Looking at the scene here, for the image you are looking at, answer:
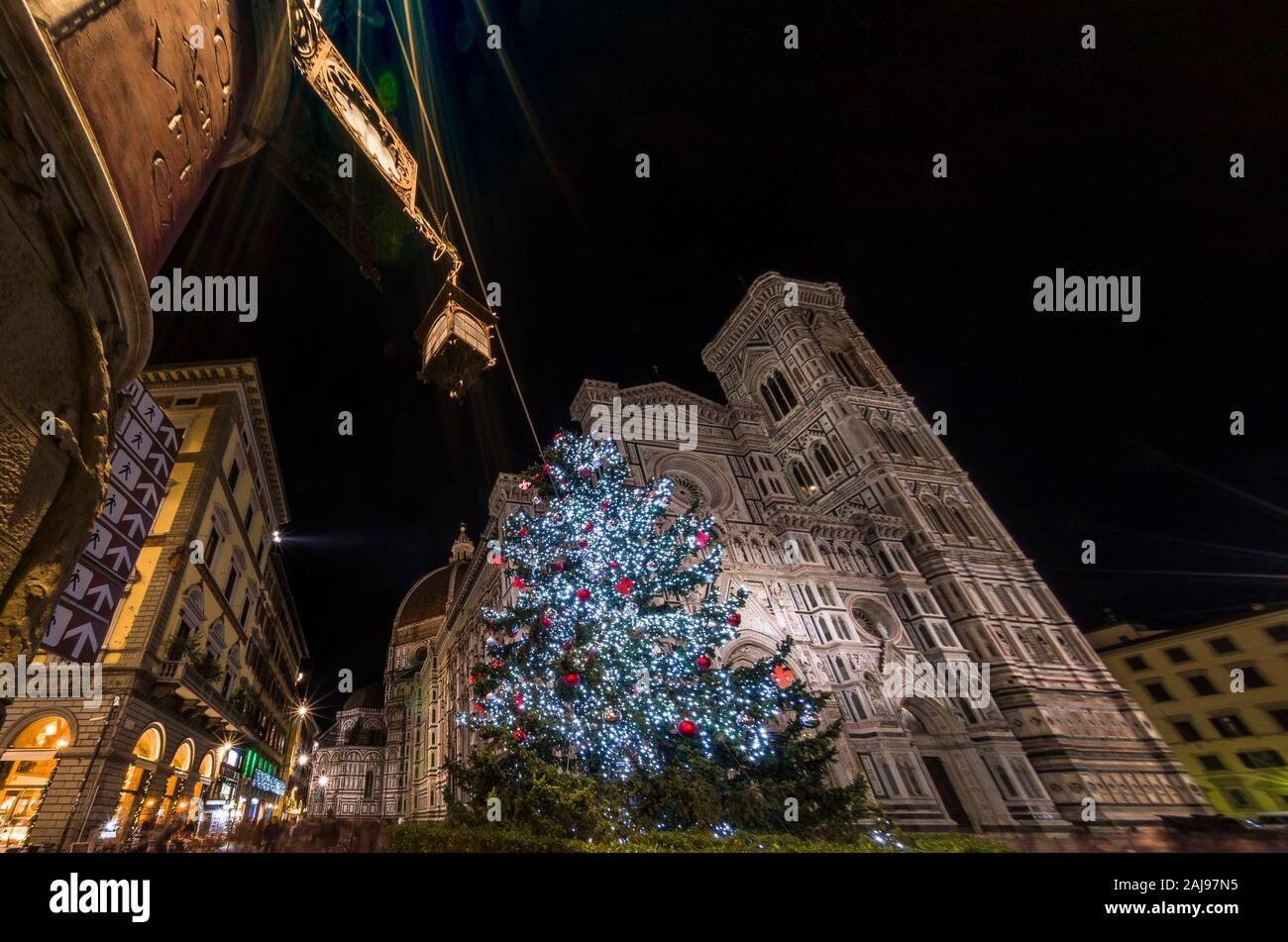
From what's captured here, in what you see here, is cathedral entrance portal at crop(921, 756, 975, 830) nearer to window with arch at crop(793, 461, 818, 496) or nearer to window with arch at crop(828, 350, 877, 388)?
window with arch at crop(793, 461, 818, 496)

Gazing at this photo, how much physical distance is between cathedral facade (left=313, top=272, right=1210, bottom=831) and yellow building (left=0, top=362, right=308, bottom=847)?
34.6 ft

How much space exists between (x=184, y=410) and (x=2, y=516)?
2698 centimetres

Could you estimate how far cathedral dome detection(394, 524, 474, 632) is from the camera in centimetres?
6962

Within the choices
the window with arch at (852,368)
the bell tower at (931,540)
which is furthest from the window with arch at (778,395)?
the window with arch at (852,368)

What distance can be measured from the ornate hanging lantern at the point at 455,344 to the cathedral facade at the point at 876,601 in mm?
16706

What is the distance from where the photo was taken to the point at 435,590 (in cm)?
7325

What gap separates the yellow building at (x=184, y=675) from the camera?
14.6 meters

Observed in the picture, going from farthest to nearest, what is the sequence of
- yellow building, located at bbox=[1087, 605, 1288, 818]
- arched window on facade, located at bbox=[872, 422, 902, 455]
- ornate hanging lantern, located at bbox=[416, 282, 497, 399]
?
arched window on facade, located at bbox=[872, 422, 902, 455] → yellow building, located at bbox=[1087, 605, 1288, 818] → ornate hanging lantern, located at bbox=[416, 282, 497, 399]

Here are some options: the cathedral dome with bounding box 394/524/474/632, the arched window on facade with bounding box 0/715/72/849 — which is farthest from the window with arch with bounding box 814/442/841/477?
the cathedral dome with bounding box 394/524/474/632

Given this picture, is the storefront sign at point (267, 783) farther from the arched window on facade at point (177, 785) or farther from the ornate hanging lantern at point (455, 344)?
the ornate hanging lantern at point (455, 344)
